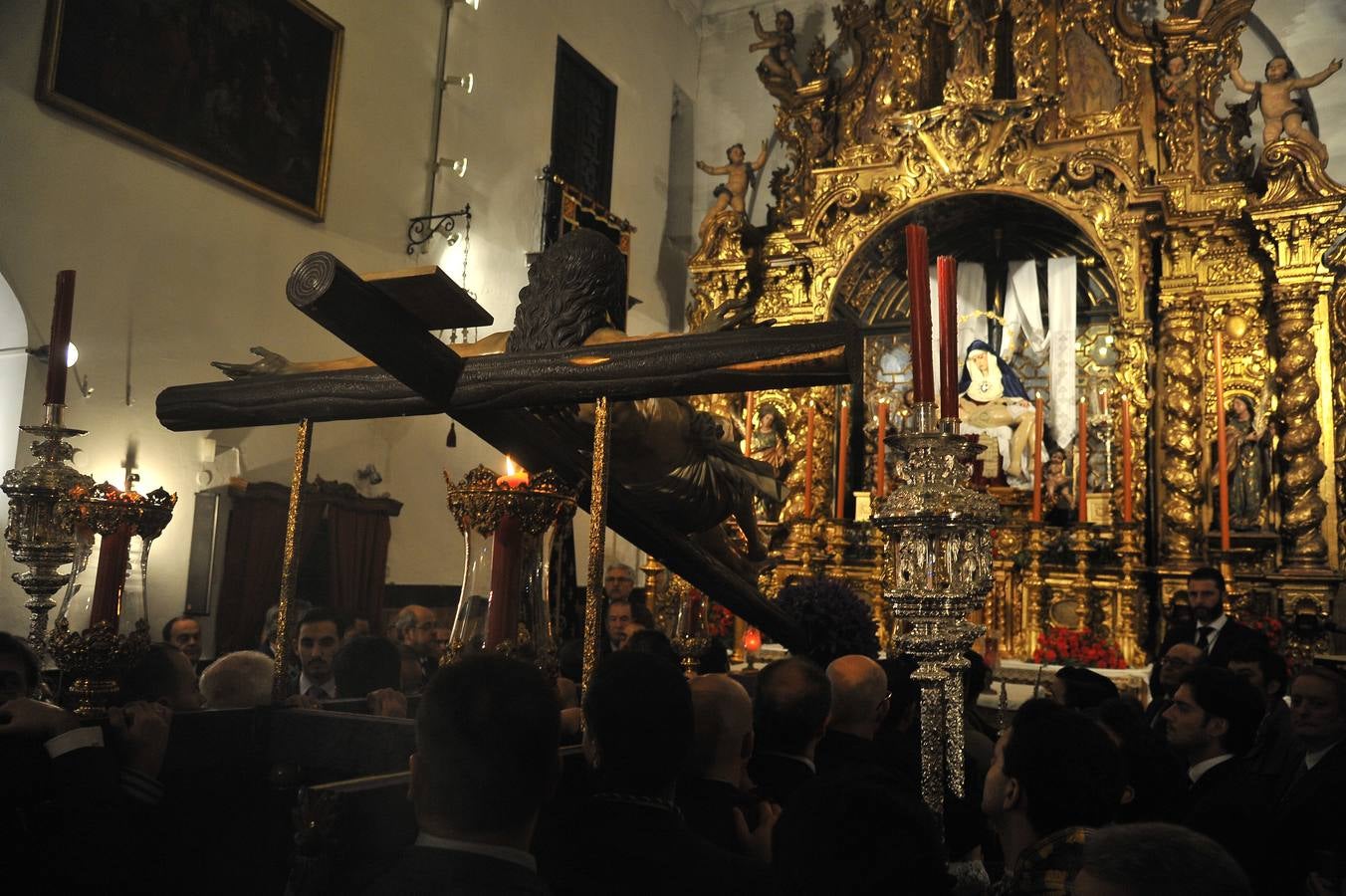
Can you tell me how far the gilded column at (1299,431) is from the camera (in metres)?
10.5

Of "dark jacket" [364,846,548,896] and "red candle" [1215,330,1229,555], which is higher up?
"red candle" [1215,330,1229,555]

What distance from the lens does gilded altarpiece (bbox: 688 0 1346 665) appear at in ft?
35.3

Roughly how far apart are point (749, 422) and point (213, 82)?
6521 millimetres

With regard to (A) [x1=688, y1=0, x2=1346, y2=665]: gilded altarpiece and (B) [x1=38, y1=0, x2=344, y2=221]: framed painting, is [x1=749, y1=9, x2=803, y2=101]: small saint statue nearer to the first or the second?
(A) [x1=688, y1=0, x2=1346, y2=665]: gilded altarpiece

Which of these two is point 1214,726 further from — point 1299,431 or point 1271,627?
point 1299,431

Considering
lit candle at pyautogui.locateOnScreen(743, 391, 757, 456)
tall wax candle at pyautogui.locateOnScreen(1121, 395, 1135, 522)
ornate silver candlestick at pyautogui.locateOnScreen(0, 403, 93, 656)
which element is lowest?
ornate silver candlestick at pyautogui.locateOnScreen(0, 403, 93, 656)

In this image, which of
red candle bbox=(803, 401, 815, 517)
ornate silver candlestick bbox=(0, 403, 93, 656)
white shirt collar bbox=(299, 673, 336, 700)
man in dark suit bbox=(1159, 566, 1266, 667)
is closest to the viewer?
ornate silver candlestick bbox=(0, 403, 93, 656)

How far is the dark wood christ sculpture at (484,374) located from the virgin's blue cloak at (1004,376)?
31.6ft

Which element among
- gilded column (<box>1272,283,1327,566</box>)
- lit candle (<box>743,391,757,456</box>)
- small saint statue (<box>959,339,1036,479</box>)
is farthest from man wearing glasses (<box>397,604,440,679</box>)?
gilded column (<box>1272,283,1327,566</box>)

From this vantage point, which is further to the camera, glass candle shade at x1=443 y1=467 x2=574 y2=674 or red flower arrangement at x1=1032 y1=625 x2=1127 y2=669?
red flower arrangement at x1=1032 y1=625 x2=1127 y2=669

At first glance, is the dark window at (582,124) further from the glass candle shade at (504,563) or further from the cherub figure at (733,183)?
the glass candle shade at (504,563)

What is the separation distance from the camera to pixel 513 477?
2840 mm

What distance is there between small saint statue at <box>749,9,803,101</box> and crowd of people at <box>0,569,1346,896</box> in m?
11.1

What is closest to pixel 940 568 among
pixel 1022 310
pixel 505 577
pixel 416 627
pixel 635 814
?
pixel 635 814
